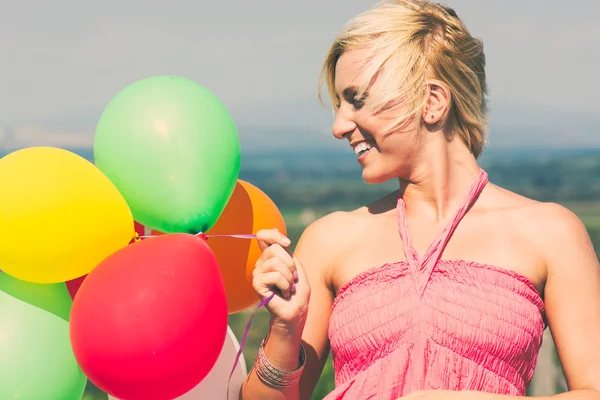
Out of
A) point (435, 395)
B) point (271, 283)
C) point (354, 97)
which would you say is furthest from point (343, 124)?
point (435, 395)

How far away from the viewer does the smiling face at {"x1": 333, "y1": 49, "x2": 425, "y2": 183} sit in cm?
264

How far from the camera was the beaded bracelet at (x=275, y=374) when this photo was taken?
265cm

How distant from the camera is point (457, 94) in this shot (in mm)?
2713

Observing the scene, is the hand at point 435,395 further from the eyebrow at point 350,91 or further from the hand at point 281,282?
the eyebrow at point 350,91

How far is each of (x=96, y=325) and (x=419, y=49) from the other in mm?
1059

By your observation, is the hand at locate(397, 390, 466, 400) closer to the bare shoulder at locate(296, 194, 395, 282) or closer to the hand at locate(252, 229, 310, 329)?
the hand at locate(252, 229, 310, 329)

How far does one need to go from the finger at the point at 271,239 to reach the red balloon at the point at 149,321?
17cm

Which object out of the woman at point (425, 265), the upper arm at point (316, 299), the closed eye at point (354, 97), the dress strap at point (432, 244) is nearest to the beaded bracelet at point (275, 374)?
the woman at point (425, 265)

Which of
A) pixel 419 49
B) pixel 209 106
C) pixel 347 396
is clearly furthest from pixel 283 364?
pixel 419 49

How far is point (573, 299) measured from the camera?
257 cm

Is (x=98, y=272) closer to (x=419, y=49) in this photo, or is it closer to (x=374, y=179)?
(x=374, y=179)

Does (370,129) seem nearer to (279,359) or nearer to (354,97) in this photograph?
(354,97)

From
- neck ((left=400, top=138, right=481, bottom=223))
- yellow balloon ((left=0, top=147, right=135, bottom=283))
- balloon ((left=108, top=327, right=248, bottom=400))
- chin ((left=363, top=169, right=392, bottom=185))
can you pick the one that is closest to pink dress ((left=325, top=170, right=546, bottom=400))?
neck ((left=400, top=138, right=481, bottom=223))

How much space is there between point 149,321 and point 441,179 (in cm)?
88
